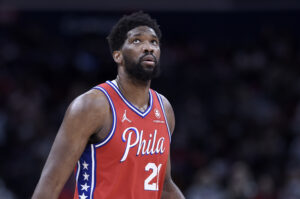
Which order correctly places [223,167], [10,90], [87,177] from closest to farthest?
1. [87,177]
2. [223,167]
3. [10,90]

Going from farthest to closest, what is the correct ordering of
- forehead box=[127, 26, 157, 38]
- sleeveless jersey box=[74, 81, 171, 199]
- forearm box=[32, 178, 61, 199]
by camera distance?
forehead box=[127, 26, 157, 38] < sleeveless jersey box=[74, 81, 171, 199] < forearm box=[32, 178, 61, 199]

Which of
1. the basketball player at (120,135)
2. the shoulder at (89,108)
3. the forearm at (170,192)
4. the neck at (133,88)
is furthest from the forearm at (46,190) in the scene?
the forearm at (170,192)

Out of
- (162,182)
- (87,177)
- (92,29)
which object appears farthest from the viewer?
(92,29)

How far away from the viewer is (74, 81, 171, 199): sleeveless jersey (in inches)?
166

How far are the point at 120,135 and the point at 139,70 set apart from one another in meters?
0.49

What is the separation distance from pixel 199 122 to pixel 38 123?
124 inches

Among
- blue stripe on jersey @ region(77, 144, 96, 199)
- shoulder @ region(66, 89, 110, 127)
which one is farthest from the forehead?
blue stripe on jersey @ region(77, 144, 96, 199)

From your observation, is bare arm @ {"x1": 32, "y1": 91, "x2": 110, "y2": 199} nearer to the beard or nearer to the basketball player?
the basketball player

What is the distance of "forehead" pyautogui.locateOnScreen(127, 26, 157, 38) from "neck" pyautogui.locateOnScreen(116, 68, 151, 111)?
28 centimetres

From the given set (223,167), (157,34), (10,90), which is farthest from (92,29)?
(157,34)

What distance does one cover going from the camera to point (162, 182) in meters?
4.57

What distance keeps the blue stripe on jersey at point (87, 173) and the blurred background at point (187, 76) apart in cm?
616

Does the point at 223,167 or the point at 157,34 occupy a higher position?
the point at 157,34

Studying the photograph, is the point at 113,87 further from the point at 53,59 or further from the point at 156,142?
the point at 53,59
